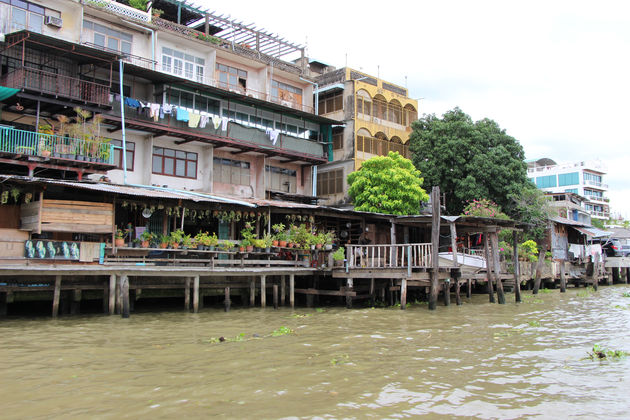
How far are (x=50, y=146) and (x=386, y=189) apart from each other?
55.6 feet

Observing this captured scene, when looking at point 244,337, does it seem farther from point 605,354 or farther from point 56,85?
point 56,85

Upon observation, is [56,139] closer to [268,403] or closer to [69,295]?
[69,295]

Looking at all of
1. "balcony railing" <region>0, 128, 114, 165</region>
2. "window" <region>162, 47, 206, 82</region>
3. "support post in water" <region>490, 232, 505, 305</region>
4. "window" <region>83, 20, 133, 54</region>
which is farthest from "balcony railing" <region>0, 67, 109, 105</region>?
"support post in water" <region>490, 232, 505, 305</region>

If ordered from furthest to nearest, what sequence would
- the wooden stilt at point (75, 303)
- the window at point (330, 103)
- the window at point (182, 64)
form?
1. the window at point (330, 103)
2. the window at point (182, 64)
3. the wooden stilt at point (75, 303)

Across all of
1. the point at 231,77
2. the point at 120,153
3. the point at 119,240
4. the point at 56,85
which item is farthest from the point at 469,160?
the point at 56,85

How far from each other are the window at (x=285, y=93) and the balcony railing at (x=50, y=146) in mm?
13633

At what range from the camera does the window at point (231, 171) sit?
92.8ft

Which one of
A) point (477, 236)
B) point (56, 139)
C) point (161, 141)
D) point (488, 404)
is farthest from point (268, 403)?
point (477, 236)

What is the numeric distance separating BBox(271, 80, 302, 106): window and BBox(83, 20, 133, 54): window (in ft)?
30.8

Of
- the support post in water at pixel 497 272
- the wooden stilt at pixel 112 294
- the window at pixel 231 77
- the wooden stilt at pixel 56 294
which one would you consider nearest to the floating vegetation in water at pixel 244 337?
the wooden stilt at pixel 112 294

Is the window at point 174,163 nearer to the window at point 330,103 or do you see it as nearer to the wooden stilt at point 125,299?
the wooden stilt at point 125,299

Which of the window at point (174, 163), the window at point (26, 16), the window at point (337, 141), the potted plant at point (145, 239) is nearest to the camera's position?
the potted plant at point (145, 239)

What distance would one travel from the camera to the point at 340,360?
1030 cm

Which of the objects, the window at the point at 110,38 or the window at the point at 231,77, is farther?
the window at the point at 231,77
